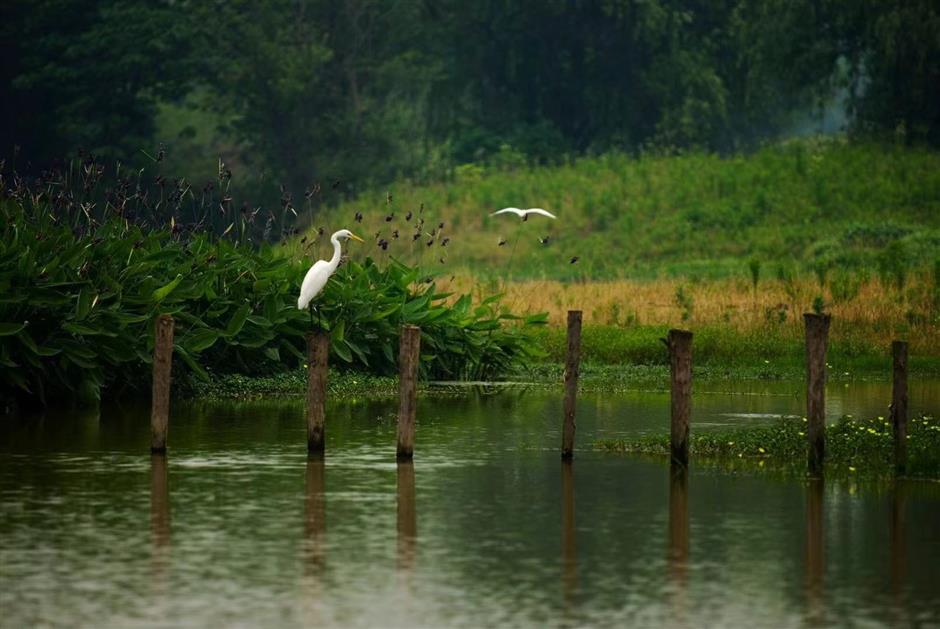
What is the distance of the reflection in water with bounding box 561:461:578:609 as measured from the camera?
1508 centimetres

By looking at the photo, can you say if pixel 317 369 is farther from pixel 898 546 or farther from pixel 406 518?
pixel 898 546

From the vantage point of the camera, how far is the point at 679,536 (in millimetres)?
17469

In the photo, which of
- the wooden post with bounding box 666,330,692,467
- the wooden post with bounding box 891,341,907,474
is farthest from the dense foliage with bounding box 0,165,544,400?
the wooden post with bounding box 891,341,907,474

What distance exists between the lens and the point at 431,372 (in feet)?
108

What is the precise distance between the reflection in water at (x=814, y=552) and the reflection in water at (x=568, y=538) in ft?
5.62

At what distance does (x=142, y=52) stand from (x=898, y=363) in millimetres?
60818

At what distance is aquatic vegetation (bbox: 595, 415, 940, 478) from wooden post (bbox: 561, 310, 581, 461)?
1.03 meters

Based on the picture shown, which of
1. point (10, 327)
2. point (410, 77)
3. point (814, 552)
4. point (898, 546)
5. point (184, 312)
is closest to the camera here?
point (814, 552)

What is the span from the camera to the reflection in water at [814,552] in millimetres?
14352

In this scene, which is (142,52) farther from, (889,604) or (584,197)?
(889,604)

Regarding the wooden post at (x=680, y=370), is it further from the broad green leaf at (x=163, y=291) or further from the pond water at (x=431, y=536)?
the broad green leaf at (x=163, y=291)

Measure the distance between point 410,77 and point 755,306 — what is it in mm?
49258

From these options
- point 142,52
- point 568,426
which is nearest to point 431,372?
point 568,426

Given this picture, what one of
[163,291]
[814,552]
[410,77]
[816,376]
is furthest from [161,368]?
[410,77]
